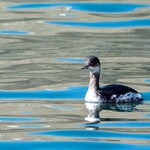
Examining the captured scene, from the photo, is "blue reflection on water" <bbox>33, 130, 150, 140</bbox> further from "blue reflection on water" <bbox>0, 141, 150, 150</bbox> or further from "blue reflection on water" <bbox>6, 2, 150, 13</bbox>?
"blue reflection on water" <bbox>6, 2, 150, 13</bbox>

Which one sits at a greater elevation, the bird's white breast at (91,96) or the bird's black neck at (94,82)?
the bird's black neck at (94,82)

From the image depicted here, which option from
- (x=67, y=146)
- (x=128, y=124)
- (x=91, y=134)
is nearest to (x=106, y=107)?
(x=128, y=124)

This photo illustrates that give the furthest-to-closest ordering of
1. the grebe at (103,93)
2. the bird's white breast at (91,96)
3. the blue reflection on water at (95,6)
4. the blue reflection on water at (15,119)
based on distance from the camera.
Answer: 1. the blue reflection on water at (95,6)
2. the bird's white breast at (91,96)
3. the grebe at (103,93)
4. the blue reflection on water at (15,119)

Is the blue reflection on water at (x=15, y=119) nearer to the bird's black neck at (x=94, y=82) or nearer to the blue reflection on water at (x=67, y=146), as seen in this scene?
→ the blue reflection on water at (x=67, y=146)

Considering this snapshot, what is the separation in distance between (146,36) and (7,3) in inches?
206

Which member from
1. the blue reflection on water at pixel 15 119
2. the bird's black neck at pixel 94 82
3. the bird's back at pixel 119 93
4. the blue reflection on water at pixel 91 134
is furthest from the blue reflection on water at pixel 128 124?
the bird's black neck at pixel 94 82

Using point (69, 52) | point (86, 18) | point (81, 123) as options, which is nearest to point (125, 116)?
point (81, 123)

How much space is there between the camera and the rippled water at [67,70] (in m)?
14.2

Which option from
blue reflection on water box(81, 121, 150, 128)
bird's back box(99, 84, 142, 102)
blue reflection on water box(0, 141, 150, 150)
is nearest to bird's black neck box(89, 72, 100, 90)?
bird's back box(99, 84, 142, 102)

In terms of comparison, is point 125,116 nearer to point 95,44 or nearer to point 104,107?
point 104,107

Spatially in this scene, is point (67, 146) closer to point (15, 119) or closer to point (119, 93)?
point (15, 119)

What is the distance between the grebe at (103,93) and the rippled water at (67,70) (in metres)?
0.15

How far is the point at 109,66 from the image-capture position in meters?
19.8

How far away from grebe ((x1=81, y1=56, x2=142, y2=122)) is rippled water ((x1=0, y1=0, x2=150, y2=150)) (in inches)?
5.8
